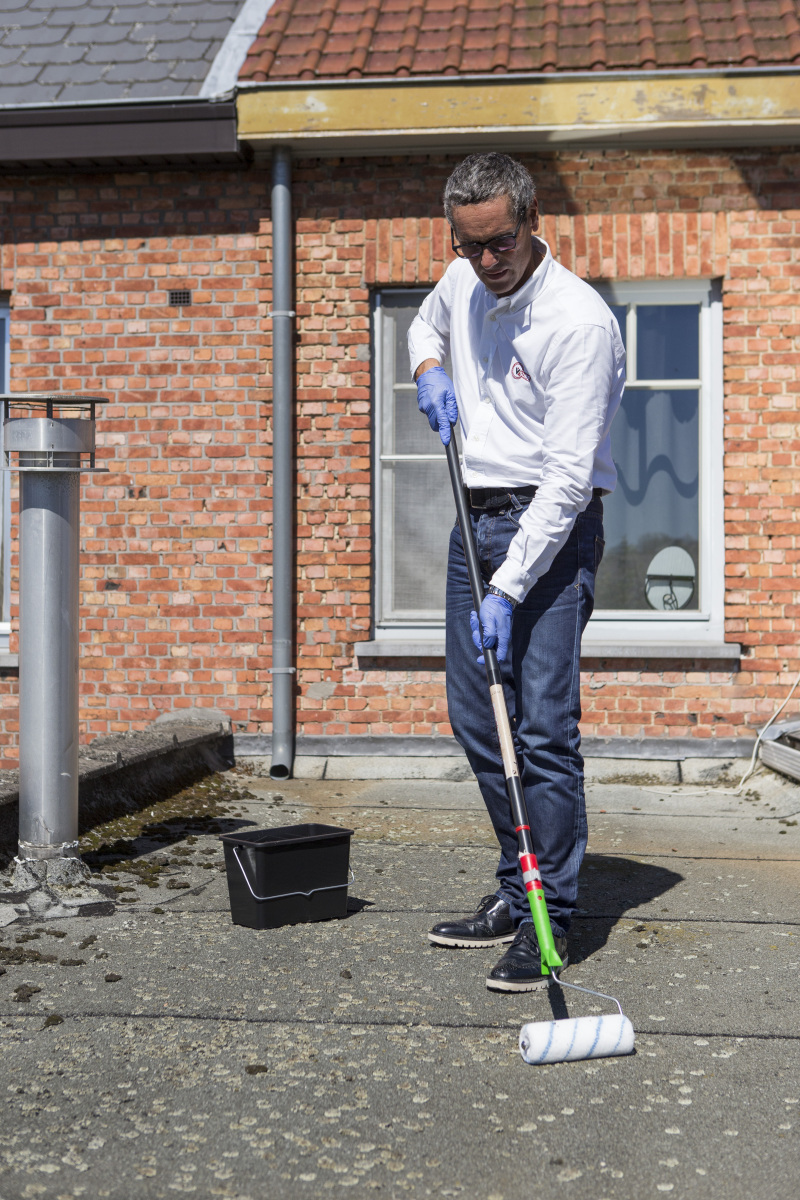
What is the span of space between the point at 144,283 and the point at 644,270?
2949mm

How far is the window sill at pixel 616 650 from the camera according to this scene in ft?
21.8

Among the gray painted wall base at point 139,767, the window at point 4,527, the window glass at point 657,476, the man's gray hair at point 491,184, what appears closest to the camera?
the man's gray hair at point 491,184

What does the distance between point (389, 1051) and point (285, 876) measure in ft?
3.29

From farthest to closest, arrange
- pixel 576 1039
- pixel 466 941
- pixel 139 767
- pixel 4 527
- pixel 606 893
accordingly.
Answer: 1. pixel 4 527
2. pixel 139 767
3. pixel 606 893
4. pixel 466 941
5. pixel 576 1039

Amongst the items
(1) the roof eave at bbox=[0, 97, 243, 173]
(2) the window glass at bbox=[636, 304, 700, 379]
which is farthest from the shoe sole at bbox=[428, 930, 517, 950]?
(1) the roof eave at bbox=[0, 97, 243, 173]

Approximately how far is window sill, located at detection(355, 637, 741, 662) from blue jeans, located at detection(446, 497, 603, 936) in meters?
3.05

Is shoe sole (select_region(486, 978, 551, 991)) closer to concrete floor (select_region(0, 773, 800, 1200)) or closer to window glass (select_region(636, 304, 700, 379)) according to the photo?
concrete floor (select_region(0, 773, 800, 1200))

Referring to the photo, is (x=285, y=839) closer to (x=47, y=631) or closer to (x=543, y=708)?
(x=543, y=708)

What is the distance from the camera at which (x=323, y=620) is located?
22.7 feet

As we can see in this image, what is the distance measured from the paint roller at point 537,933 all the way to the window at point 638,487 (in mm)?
3224

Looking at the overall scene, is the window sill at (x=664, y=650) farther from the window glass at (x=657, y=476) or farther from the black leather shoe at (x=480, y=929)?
the black leather shoe at (x=480, y=929)

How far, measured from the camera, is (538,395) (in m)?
3.49

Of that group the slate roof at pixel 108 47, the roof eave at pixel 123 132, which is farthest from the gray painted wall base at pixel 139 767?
the slate roof at pixel 108 47

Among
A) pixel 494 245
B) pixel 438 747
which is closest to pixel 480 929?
pixel 494 245
